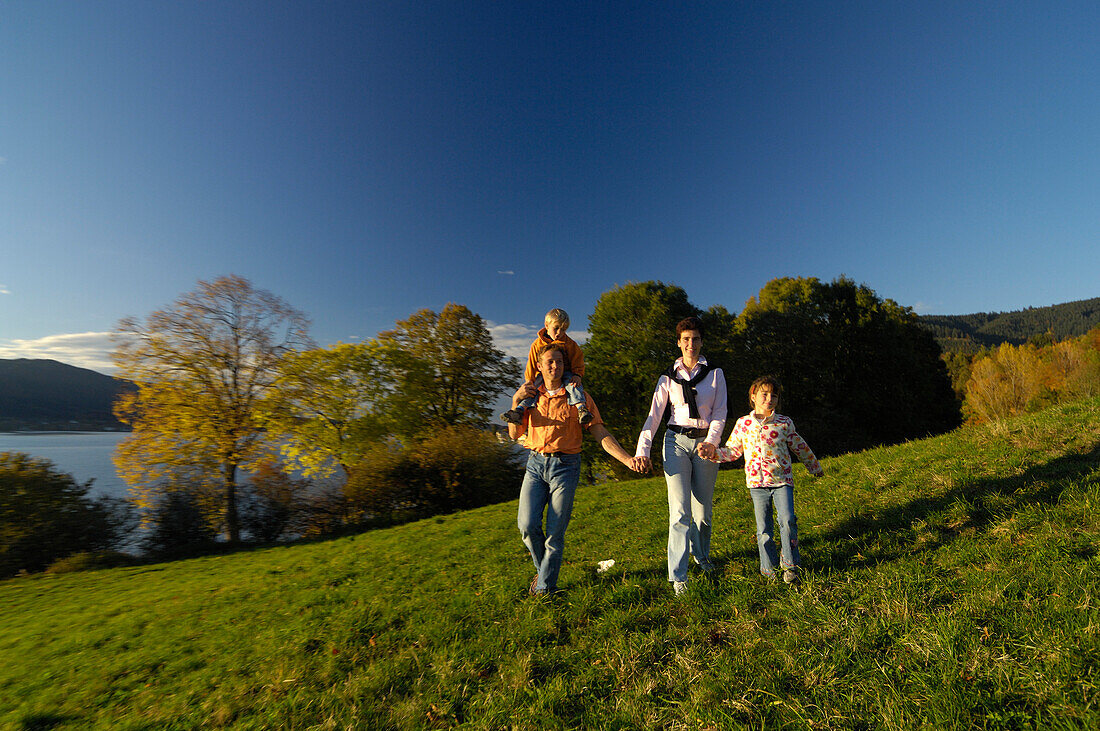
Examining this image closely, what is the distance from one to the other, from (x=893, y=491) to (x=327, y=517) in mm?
18919

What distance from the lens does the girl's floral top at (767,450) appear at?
4.30 m

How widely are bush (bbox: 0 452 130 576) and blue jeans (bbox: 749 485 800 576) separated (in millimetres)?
20116

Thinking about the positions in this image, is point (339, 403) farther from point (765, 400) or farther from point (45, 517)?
point (765, 400)

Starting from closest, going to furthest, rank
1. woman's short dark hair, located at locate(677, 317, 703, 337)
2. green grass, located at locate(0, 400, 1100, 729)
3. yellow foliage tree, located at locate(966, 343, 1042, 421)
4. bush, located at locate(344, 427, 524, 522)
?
green grass, located at locate(0, 400, 1100, 729)
woman's short dark hair, located at locate(677, 317, 703, 337)
bush, located at locate(344, 427, 524, 522)
yellow foliage tree, located at locate(966, 343, 1042, 421)

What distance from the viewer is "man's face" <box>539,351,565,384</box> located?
4352 millimetres

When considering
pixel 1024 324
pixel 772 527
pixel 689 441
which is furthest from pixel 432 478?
pixel 1024 324

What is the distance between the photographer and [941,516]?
4.79 metres

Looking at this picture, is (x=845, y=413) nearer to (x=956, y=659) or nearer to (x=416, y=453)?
(x=416, y=453)

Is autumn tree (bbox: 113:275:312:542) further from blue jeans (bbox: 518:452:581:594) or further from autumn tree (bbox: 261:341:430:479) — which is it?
blue jeans (bbox: 518:452:581:594)

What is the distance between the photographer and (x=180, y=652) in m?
4.84

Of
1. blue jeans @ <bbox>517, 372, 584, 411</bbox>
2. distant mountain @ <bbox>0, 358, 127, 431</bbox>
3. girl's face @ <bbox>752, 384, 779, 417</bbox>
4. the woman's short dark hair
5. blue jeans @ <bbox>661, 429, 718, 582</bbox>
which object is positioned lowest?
blue jeans @ <bbox>661, 429, 718, 582</bbox>

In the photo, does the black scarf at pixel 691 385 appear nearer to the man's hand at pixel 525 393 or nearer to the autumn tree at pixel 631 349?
the man's hand at pixel 525 393

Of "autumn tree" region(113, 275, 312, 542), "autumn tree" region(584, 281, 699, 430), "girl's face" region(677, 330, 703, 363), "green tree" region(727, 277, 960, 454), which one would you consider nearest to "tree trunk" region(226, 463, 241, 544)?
"autumn tree" region(113, 275, 312, 542)

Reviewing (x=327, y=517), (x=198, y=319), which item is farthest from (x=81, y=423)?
(x=327, y=517)
